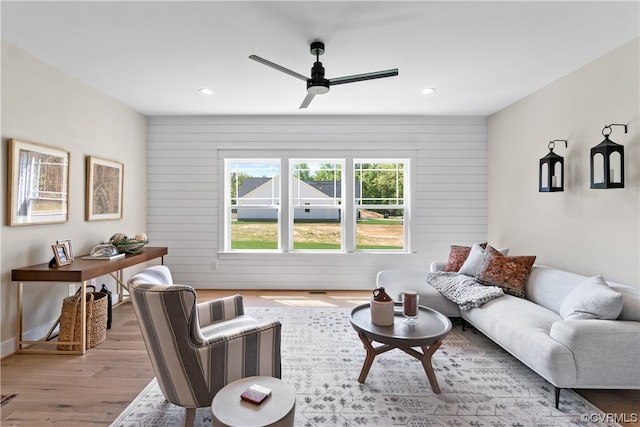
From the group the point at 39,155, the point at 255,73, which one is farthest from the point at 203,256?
the point at 255,73

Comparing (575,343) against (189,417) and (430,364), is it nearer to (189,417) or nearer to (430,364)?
(430,364)

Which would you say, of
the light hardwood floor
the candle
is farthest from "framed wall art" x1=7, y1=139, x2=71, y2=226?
the candle

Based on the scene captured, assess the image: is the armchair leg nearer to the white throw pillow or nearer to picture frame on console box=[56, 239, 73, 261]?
picture frame on console box=[56, 239, 73, 261]

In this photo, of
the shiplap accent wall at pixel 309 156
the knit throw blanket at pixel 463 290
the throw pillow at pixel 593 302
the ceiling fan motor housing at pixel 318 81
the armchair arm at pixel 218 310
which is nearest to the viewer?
the throw pillow at pixel 593 302

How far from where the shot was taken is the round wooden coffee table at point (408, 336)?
81.5 inches

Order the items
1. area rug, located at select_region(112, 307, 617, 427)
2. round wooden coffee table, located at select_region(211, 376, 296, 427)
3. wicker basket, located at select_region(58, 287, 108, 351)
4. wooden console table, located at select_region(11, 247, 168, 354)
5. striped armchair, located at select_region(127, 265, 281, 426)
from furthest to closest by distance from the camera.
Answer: wicker basket, located at select_region(58, 287, 108, 351)
wooden console table, located at select_region(11, 247, 168, 354)
area rug, located at select_region(112, 307, 617, 427)
striped armchair, located at select_region(127, 265, 281, 426)
round wooden coffee table, located at select_region(211, 376, 296, 427)

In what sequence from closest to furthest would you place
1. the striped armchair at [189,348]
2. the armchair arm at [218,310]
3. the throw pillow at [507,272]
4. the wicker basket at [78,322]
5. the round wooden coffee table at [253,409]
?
the round wooden coffee table at [253,409], the striped armchair at [189,348], the armchair arm at [218,310], the wicker basket at [78,322], the throw pillow at [507,272]

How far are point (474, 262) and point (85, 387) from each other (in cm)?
372

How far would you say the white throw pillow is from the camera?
3.45 m

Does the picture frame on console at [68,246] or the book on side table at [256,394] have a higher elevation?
the picture frame on console at [68,246]

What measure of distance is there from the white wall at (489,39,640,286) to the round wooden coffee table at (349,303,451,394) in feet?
5.69

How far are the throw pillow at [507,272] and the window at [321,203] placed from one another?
1.67 metres

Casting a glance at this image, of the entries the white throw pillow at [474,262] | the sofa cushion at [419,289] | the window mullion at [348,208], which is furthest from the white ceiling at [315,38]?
the sofa cushion at [419,289]

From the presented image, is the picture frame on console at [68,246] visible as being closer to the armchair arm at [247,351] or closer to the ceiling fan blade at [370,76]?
the armchair arm at [247,351]
